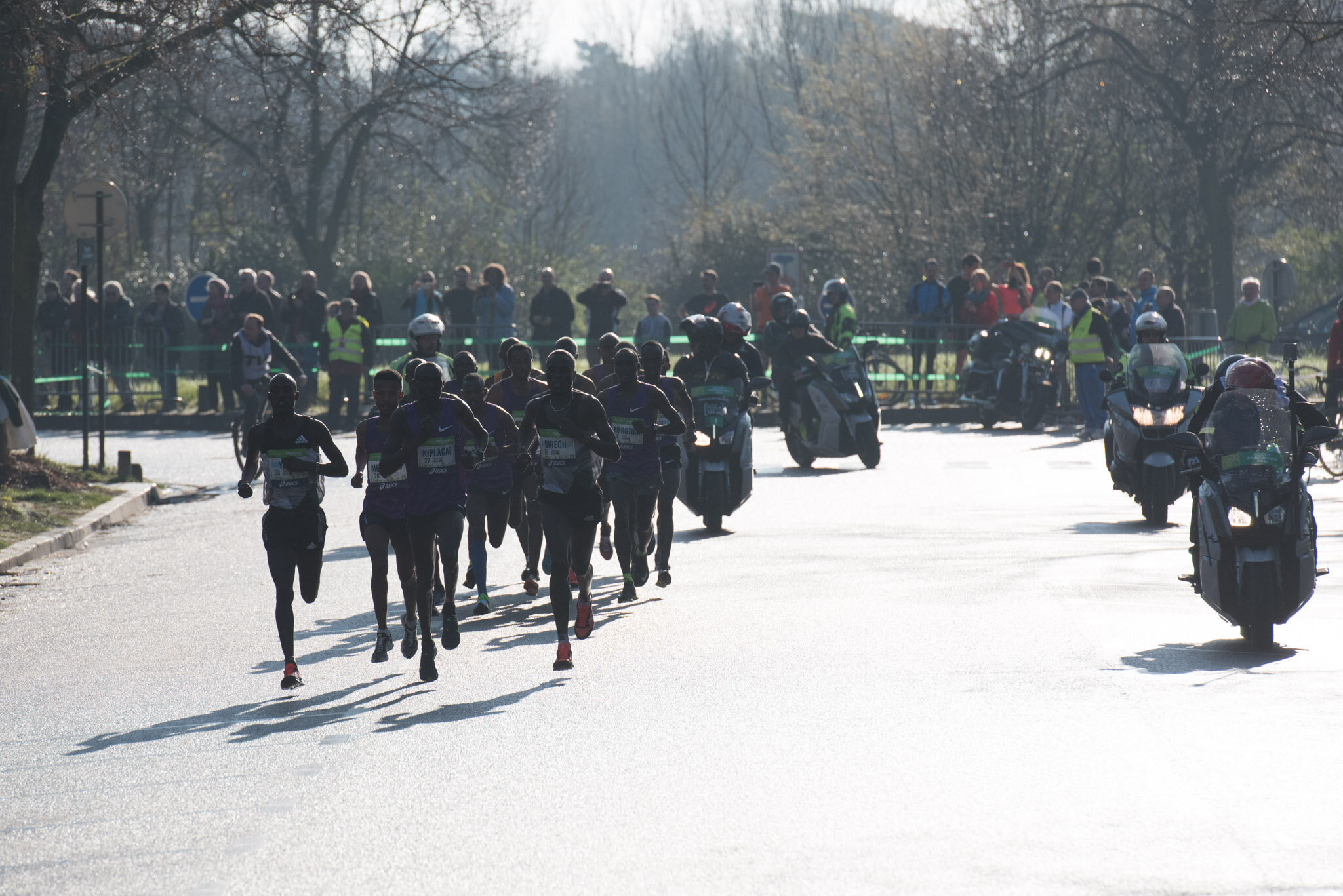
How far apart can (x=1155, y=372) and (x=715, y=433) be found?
369cm

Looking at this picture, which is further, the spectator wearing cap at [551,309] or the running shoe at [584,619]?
the spectator wearing cap at [551,309]

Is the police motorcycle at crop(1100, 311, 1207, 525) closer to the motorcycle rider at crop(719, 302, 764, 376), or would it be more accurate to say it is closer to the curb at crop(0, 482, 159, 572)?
the motorcycle rider at crop(719, 302, 764, 376)

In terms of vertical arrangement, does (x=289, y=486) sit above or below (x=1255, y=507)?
above

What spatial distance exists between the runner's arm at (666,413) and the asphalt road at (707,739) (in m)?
1.07

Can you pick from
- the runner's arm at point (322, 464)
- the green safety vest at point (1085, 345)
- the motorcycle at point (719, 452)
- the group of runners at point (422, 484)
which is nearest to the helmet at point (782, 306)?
the motorcycle at point (719, 452)

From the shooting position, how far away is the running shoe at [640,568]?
1221 cm

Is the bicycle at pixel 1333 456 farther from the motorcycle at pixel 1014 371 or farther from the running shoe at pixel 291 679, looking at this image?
the running shoe at pixel 291 679

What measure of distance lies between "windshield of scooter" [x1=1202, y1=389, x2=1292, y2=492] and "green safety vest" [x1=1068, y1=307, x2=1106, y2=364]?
14.9 meters

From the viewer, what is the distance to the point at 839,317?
23234 millimetres

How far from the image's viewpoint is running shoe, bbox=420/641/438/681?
359 inches

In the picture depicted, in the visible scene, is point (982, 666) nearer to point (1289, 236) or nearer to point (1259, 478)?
point (1259, 478)

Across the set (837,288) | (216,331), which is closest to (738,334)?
(837,288)

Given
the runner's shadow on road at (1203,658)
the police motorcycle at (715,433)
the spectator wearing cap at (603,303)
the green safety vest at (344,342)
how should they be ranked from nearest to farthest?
the runner's shadow on road at (1203,658) < the police motorcycle at (715,433) < the green safety vest at (344,342) < the spectator wearing cap at (603,303)

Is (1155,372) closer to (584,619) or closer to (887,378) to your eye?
(584,619)
